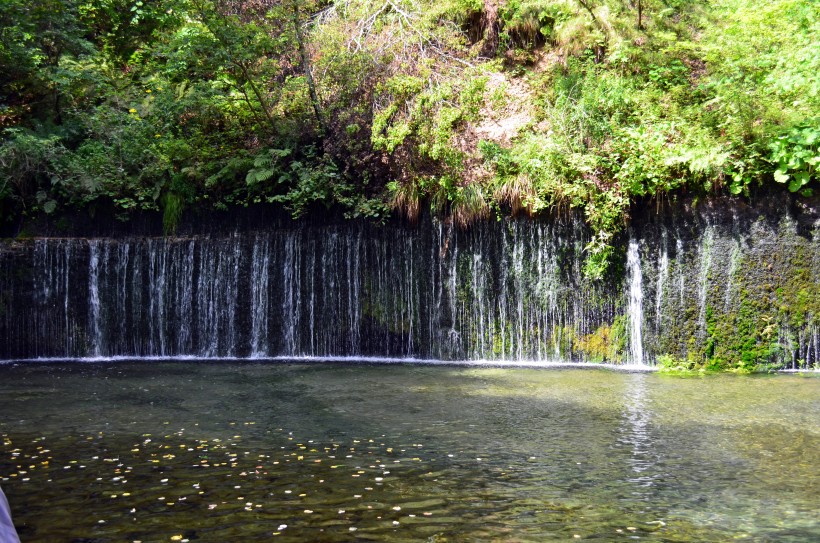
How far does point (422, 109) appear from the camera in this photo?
583 inches

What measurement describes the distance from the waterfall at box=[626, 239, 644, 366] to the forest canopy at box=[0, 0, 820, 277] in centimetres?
Answer: 44

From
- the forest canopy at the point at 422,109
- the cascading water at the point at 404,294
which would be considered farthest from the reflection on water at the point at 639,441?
the forest canopy at the point at 422,109

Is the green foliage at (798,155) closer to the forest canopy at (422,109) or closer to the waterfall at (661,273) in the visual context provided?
the forest canopy at (422,109)

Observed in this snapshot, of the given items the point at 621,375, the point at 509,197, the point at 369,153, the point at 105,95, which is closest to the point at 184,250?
the point at 369,153

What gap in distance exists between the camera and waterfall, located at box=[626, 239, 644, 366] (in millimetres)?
12664

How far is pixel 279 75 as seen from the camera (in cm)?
1766

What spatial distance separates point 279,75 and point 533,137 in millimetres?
6642

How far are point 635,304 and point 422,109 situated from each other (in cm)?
543

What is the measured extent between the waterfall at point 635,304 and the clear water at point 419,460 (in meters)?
1.69

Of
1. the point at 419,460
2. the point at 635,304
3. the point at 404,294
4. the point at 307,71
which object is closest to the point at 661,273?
the point at 635,304

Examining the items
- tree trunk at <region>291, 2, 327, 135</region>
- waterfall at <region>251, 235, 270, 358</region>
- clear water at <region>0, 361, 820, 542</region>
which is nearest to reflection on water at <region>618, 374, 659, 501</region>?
clear water at <region>0, 361, 820, 542</region>

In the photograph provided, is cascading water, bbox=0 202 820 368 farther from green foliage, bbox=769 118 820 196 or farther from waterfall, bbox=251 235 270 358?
green foliage, bbox=769 118 820 196

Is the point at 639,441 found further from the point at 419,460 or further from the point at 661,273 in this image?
the point at 661,273

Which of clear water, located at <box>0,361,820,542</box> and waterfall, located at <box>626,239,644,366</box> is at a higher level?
waterfall, located at <box>626,239,644,366</box>
